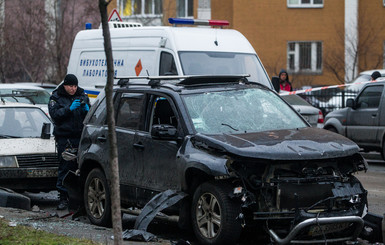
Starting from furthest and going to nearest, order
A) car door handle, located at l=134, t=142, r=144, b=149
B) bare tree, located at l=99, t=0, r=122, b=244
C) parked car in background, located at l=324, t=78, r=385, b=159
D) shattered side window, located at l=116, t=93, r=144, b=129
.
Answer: parked car in background, located at l=324, t=78, r=385, b=159 → shattered side window, located at l=116, t=93, r=144, b=129 → car door handle, located at l=134, t=142, r=144, b=149 → bare tree, located at l=99, t=0, r=122, b=244

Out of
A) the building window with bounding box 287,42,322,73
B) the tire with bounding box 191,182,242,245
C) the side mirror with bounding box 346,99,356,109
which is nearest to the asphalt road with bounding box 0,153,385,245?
the tire with bounding box 191,182,242,245

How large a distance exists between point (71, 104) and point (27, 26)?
22.4m

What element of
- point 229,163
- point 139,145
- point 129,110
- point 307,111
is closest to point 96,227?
point 139,145

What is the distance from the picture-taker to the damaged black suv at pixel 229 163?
803cm

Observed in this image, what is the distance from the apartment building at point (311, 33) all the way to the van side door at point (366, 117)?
1917cm

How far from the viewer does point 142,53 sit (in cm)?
1554

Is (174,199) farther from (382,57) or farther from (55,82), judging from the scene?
(382,57)

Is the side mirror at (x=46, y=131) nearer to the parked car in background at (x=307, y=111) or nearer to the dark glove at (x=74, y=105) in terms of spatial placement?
the dark glove at (x=74, y=105)

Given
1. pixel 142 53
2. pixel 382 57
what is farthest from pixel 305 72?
pixel 142 53

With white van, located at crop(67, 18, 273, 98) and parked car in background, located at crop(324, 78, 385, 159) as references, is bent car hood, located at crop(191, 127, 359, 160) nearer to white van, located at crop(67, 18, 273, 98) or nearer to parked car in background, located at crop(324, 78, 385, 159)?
white van, located at crop(67, 18, 273, 98)

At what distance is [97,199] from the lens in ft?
33.5

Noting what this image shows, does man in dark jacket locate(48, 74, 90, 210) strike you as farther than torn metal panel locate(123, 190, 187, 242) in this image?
Yes

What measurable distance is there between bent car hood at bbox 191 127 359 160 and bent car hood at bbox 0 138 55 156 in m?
4.23

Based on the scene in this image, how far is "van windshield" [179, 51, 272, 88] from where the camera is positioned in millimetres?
14648
